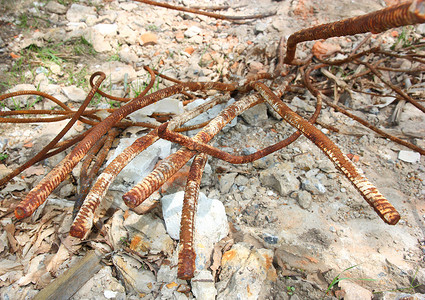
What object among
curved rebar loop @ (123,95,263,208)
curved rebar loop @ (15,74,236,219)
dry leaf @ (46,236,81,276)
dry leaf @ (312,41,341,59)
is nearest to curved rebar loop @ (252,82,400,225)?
curved rebar loop @ (123,95,263,208)

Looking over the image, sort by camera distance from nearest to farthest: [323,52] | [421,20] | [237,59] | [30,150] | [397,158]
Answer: [421,20] → [397,158] → [30,150] → [323,52] → [237,59]

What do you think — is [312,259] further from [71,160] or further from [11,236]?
[11,236]

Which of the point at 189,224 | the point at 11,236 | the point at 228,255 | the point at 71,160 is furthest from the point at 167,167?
the point at 11,236

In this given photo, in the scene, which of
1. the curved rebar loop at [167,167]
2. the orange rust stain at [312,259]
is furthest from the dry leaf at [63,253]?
the orange rust stain at [312,259]

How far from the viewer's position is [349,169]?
1008 mm

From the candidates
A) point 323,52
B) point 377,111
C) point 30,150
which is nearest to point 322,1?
point 323,52

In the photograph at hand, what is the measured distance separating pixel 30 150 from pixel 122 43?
1.69m

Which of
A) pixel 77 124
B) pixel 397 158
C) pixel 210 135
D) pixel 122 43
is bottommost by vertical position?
pixel 397 158

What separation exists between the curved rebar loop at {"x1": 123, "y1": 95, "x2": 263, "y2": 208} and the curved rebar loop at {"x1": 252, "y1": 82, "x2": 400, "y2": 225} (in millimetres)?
296

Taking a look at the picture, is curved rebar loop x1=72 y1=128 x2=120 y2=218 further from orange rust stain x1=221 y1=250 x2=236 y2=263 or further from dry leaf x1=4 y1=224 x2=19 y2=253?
orange rust stain x1=221 y1=250 x2=236 y2=263

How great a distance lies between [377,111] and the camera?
2238 millimetres

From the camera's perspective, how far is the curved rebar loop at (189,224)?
2.57 feet

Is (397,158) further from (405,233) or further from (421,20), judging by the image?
(421,20)

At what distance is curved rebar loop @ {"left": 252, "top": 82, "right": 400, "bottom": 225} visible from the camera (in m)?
0.86
